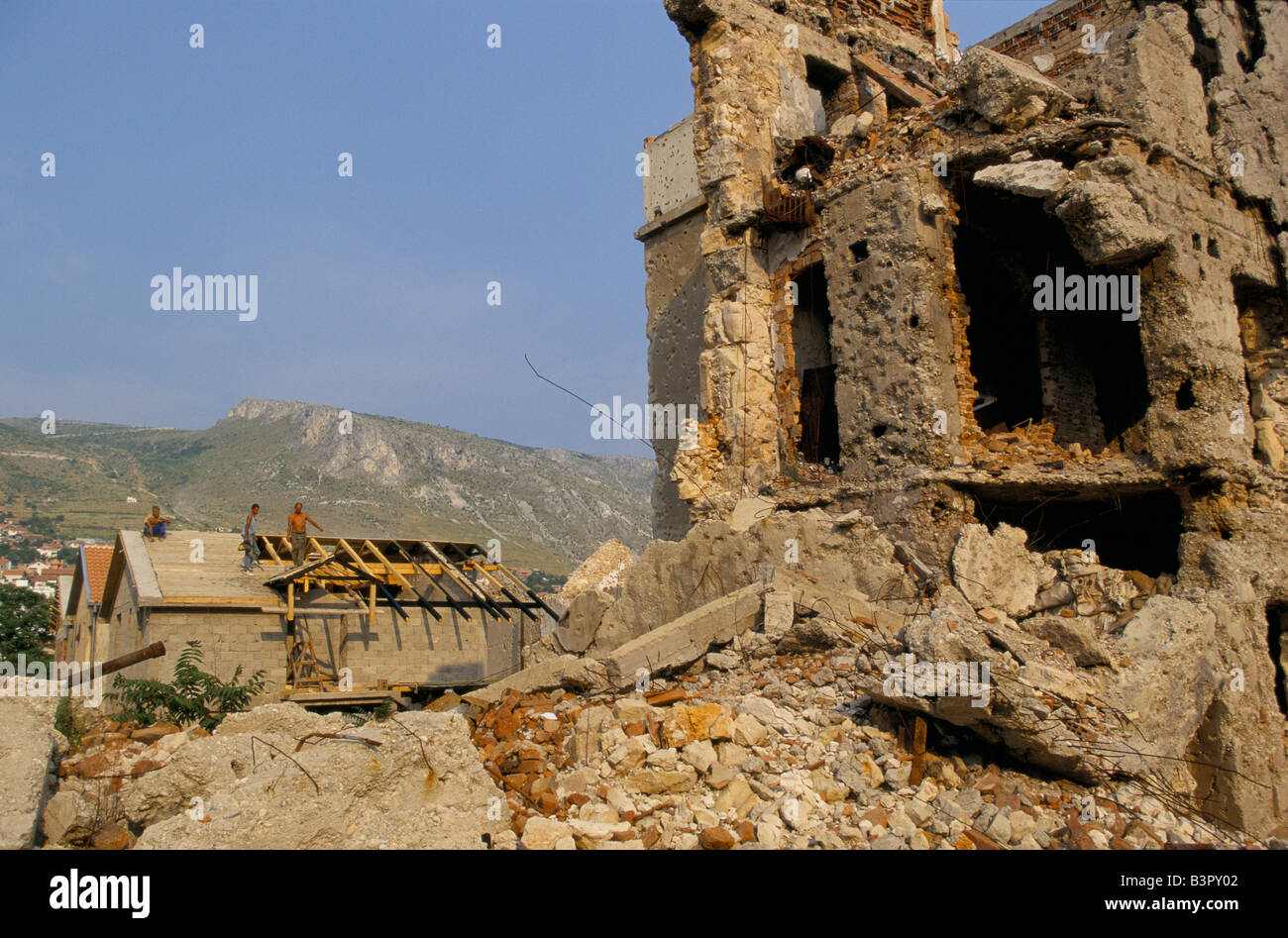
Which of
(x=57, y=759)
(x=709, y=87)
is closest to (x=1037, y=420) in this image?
(x=709, y=87)

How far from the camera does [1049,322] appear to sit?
11.8 meters

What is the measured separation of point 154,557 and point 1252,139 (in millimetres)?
17134

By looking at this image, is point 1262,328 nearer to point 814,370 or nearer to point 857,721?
point 814,370

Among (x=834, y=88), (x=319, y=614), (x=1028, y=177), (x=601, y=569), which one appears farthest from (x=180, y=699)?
(x=834, y=88)

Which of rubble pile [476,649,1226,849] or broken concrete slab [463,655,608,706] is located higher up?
broken concrete slab [463,655,608,706]

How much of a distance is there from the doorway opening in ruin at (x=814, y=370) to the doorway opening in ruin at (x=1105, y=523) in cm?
277

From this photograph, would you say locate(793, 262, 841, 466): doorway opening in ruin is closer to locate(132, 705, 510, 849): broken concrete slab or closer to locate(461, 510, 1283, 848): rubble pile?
locate(461, 510, 1283, 848): rubble pile

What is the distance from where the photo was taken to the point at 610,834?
512cm

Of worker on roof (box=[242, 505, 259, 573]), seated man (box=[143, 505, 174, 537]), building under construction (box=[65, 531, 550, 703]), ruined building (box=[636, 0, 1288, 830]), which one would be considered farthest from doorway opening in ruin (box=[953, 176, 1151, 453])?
seated man (box=[143, 505, 174, 537])

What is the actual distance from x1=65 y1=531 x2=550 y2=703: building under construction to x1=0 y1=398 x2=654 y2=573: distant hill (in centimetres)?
4208

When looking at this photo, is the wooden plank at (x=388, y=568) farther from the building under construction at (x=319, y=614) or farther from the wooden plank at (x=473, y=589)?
the wooden plank at (x=473, y=589)

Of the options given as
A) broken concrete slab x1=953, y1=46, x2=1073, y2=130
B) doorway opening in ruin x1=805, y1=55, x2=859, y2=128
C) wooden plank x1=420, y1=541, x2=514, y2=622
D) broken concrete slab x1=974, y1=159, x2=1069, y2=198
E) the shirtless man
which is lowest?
wooden plank x1=420, y1=541, x2=514, y2=622

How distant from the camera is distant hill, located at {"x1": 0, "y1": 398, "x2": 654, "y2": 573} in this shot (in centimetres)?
6706

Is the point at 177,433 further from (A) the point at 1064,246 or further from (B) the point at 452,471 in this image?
(A) the point at 1064,246
